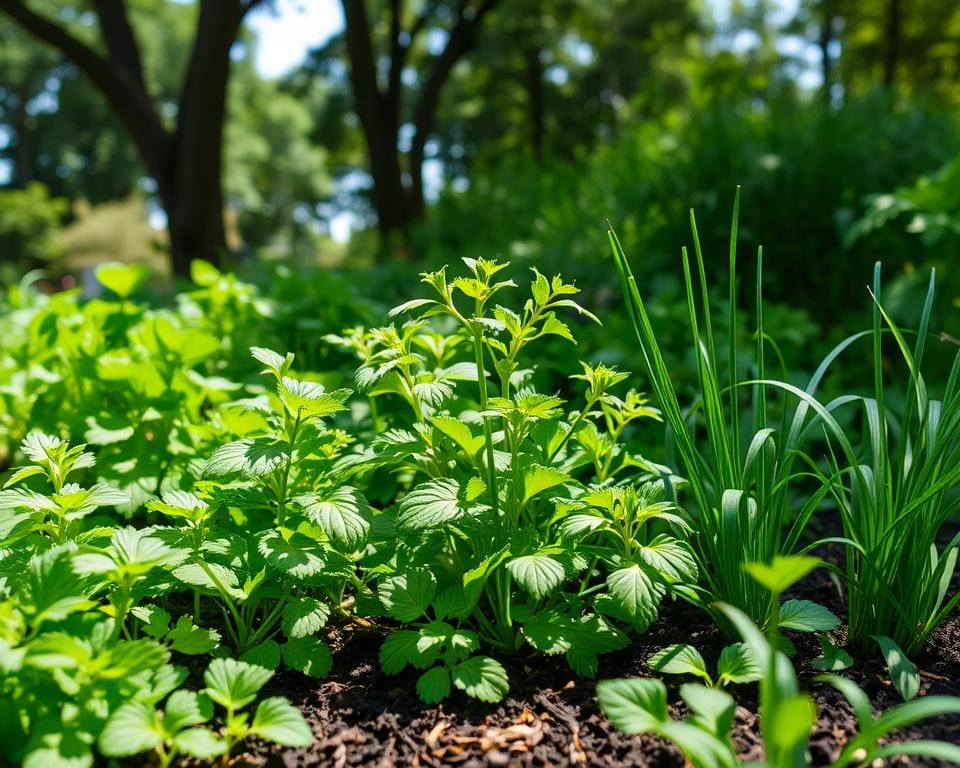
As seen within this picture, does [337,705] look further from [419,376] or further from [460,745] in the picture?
[419,376]

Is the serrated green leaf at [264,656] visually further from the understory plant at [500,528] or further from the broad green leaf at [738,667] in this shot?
the broad green leaf at [738,667]

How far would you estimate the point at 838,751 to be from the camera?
116cm

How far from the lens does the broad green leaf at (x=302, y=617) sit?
1.34 metres

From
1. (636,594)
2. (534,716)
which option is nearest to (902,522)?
(636,594)

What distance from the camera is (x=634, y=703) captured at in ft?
3.45

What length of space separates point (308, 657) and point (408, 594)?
0.72 feet

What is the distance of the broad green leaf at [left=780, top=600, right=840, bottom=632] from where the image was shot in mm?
1292

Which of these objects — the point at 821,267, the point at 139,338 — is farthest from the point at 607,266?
the point at 139,338

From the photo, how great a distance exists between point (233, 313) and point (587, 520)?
188cm

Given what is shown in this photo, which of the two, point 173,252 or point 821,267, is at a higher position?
point 173,252

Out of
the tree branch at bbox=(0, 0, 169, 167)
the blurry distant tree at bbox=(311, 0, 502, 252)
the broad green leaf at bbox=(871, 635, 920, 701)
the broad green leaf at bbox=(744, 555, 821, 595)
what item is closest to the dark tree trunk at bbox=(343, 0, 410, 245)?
the blurry distant tree at bbox=(311, 0, 502, 252)

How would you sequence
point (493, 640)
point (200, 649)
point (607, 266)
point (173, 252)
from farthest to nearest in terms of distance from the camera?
1. point (173, 252)
2. point (607, 266)
3. point (493, 640)
4. point (200, 649)

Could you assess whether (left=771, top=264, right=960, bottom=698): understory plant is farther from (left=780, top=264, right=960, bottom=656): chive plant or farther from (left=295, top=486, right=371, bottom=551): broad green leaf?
(left=295, top=486, right=371, bottom=551): broad green leaf

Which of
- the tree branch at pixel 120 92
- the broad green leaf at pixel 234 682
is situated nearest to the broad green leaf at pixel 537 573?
A: the broad green leaf at pixel 234 682
